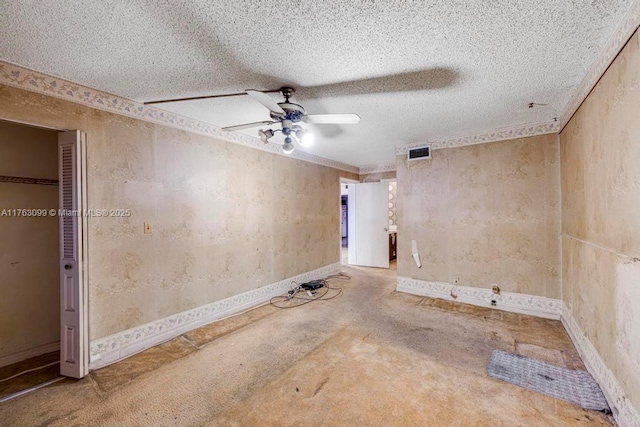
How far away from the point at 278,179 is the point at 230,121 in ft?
4.26

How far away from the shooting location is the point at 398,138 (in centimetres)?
406

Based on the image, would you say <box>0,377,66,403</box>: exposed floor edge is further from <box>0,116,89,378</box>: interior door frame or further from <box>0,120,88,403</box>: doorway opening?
<box>0,116,89,378</box>: interior door frame

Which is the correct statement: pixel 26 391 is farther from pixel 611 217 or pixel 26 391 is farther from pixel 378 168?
pixel 378 168

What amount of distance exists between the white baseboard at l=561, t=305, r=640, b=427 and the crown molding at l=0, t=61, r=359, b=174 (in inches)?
163

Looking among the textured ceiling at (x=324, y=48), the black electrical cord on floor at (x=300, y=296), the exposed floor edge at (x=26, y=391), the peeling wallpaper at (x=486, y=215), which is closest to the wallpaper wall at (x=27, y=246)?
the exposed floor edge at (x=26, y=391)

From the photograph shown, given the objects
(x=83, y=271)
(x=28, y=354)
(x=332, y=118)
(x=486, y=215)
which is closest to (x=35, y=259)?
(x=28, y=354)

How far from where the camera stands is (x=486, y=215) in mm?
3811

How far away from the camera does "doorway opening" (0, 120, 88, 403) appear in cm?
224

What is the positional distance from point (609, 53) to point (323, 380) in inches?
121

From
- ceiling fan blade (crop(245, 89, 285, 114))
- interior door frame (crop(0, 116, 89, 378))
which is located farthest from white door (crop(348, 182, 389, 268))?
interior door frame (crop(0, 116, 89, 378))

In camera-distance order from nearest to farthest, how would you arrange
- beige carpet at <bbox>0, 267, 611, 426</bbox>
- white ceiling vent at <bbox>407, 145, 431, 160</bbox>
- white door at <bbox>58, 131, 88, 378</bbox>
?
beige carpet at <bbox>0, 267, 611, 426</bbox>, white door at <bbox>58, 131, 88, 378</bbox>, white ceiling vent at <bbox>407, 145, 431, 160</bbox>

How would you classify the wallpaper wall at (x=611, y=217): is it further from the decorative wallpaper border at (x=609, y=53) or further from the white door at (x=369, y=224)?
the white door at (x=369, y=224)

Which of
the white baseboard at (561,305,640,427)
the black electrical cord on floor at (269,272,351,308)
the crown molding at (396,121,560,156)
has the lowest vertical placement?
the black electrical cord on floor at (269,272,351,308)

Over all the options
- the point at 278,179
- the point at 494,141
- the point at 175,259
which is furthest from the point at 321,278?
the point at 494,141
